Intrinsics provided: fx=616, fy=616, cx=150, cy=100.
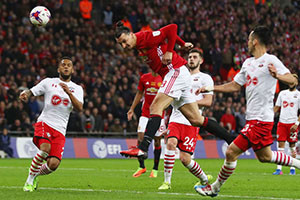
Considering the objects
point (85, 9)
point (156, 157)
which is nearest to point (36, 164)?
point (156, 157)

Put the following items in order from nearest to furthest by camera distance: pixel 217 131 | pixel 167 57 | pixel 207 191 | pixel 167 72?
pixel 207 191 → pixel 217 131 → pixel 167 57 → pixel 167 72

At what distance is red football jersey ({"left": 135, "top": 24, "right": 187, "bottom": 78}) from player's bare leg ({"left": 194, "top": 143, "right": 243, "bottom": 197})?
6.37ft

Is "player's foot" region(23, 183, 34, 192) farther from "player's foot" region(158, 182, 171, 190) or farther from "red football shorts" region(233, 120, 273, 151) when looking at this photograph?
"red football shorts" region(233, 120, 273, 151)

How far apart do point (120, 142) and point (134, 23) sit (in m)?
8.12

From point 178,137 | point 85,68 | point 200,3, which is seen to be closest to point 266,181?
point 178,137

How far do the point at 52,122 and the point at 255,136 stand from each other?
380cm

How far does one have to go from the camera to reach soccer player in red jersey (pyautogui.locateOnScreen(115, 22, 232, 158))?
381 inches

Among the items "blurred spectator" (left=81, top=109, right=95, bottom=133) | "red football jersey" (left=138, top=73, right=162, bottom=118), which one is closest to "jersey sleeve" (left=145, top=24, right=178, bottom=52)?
"red football jersey" (left=138, top=73, right=162, bottom=118)

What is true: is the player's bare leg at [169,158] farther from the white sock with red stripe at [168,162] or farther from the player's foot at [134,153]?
the player's foot at [134,153]

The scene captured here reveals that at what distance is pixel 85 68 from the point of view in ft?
88.6

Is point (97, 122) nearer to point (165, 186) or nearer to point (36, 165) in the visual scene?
point (165, 186)

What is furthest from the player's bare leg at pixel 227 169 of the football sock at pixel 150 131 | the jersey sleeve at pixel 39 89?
the jersey sleeve at pixel 39 89

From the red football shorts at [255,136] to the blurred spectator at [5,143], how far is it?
15.2 meters

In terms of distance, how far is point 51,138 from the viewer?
34.9 ft
